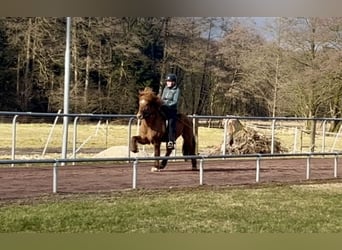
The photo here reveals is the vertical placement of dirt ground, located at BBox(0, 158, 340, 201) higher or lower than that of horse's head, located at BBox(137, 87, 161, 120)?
lower

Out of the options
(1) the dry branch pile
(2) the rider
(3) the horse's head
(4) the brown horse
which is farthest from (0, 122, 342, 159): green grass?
(3) the horse's head

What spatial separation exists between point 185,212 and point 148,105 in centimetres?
278

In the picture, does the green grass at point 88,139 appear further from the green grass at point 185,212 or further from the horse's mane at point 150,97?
the green grass at point 185,212

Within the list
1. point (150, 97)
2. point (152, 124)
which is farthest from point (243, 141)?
point (150, 97)

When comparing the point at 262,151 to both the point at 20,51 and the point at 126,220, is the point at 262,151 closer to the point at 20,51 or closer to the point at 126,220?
the point at 126,220

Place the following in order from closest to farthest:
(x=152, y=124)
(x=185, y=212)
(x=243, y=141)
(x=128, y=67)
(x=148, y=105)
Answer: (x=185, y=212), (x=148, y=105), (x=152, y=124), (x=243, y=141), (x=128, y=67)

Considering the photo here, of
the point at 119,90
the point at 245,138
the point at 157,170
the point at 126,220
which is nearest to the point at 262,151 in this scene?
the point at 245,138

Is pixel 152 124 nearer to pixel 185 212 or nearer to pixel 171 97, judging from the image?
pixel 171 97

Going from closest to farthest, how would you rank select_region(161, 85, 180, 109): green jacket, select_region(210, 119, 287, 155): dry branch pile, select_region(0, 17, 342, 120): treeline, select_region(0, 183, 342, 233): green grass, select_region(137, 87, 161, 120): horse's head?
select_region(0, 183, 342, 233): green grass
select_region(137, 87, 161, 120): horse's head
select_region(161, 85, 180, 109): green jacket
select_region(210, 119, 287, 155): dry branch pile
select_region(0, 17, 342, 120): treeline

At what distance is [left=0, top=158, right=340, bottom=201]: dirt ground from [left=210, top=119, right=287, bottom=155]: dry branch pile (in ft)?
4.61

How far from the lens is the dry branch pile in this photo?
1088cm

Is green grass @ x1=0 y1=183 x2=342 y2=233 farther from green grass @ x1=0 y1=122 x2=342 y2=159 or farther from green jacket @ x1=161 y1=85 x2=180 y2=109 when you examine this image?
green grass @ x1=0 y1=122 x2=342 y2=159

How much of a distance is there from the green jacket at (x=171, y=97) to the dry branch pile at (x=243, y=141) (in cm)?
330

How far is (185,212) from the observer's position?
4.53 metres
